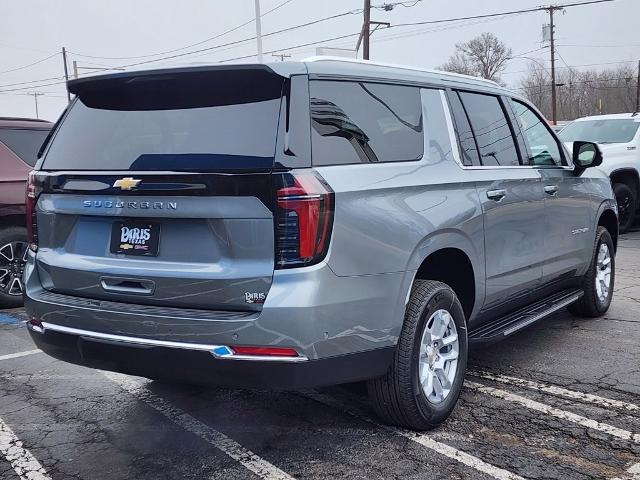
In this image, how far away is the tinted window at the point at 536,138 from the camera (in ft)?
16.1

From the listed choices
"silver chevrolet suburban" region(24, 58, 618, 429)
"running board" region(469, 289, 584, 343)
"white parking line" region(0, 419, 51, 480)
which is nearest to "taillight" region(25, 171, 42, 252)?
"silver chevrolet suburban" region(24, 58, 618, 429)

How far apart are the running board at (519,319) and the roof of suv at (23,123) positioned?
5337mm

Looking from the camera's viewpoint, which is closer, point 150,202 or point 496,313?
point 150,202

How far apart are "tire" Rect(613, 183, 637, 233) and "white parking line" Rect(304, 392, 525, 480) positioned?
28.9 feet

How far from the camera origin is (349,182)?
3016mm

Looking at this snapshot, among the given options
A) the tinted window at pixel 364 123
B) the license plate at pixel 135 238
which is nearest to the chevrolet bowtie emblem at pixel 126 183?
the license plate at pixel 135 238

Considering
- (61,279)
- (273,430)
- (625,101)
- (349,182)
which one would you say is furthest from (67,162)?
(625,101)

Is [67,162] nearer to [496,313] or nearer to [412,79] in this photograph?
[412,79]

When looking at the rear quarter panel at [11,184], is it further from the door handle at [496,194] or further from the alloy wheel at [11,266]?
the door handle at [496,194]

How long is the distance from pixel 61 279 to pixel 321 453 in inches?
61.1

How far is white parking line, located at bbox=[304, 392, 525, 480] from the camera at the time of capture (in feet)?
10.2

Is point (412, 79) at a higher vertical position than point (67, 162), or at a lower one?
higher

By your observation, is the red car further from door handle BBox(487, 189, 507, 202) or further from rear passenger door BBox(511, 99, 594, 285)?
rear passenger door BBox(511, 99, 594, 285)

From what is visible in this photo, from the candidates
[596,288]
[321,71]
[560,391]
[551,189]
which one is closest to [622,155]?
[596,288]
